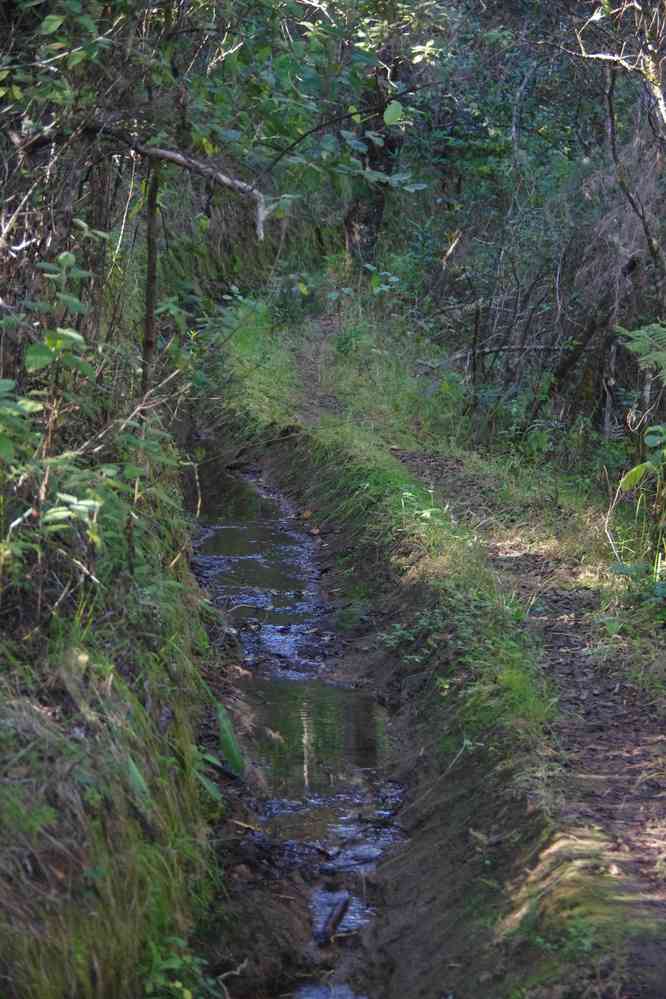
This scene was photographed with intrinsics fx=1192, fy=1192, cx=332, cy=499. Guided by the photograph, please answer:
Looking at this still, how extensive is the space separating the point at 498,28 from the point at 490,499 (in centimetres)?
466

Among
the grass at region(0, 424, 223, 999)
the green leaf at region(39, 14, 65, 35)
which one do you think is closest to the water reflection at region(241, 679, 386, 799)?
the grass at region(0, 424, 223, 999)

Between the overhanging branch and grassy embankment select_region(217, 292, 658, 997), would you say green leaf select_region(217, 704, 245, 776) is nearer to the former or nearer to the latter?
grassy embankment select_region(217, 292, 658, 997)

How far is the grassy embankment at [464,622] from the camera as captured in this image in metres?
3.96

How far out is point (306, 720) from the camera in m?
6.44

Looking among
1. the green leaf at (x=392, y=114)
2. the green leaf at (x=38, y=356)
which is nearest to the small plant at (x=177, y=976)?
A: the green leaf at (x=38, y=356)

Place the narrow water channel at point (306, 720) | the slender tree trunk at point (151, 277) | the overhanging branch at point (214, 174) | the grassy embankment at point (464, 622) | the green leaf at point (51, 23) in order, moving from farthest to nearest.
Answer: the slender tree trunk at point (151, 277) → the narrow water channel at point (306, 720) → the overhanging branch at point (214, 174) → the green leaf at point (51, 23) → the grassy embankment at point (464, 622)

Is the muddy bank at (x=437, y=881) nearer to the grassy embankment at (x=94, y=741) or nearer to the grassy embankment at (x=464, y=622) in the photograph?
the grassy embankment at (x=464, y=622)

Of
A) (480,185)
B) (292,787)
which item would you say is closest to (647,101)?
(292,787)

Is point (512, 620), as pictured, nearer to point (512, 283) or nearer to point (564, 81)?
point (512, 283)

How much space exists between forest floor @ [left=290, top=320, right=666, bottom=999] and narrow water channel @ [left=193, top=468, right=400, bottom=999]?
0.24m

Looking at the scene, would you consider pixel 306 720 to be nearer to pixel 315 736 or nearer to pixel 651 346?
pixel 315 736

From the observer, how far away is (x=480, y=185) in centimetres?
1636

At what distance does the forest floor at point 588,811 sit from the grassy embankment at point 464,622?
16mm

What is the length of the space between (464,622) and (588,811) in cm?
216
